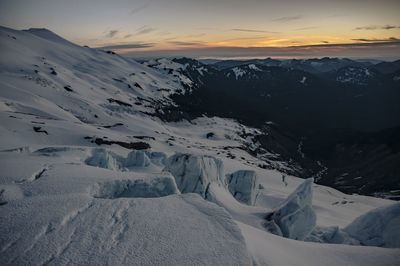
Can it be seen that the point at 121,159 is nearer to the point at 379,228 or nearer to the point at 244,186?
the point at 244,186

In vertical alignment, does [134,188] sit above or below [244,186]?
above

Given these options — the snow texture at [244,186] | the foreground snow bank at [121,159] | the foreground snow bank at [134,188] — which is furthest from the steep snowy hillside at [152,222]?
the snow texture at [244,186]

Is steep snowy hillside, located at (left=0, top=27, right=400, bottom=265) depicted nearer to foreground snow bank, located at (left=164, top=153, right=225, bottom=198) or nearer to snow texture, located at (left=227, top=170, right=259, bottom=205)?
foreground snow bank, located at (left=164, top=153, right=225, bottom=198)

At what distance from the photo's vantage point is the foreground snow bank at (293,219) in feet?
82.0

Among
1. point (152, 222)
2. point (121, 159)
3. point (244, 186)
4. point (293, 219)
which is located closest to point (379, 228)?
point (293, 219)

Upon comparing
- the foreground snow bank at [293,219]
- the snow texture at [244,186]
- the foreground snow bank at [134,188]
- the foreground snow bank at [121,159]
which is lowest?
the snow texture at [244,186]

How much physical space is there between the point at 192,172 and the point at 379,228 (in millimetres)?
16574

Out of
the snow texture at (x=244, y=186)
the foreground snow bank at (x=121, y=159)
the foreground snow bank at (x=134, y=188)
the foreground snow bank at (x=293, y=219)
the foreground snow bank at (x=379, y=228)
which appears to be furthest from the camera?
the snow texture at (x=244, y=186)

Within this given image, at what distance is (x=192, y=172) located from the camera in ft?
97.9

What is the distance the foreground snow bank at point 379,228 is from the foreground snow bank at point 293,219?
14.1 ft

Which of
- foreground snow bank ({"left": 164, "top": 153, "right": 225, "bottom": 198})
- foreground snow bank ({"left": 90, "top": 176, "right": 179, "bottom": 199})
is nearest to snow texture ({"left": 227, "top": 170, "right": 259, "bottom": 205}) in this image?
foreground snow bank ({"left": 164, "top": 153, "right": 225, "bottom": 198})

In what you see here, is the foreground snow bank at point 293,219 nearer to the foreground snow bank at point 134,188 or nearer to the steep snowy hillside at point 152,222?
the steep snowy hillside at point 152,222

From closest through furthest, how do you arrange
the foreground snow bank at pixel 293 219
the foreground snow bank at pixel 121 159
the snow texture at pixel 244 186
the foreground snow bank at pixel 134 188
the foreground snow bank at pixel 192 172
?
1. the foreground snow bank at pixel 134 188
2. the foreground snow bank at pixel 293 219
3. the foreground snow bank at pixel 192 172
4. the foreground snow bank at pixel 121 159
5. the snow texture at pixel 244 186

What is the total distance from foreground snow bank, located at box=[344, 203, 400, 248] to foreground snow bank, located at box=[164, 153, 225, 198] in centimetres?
1349
